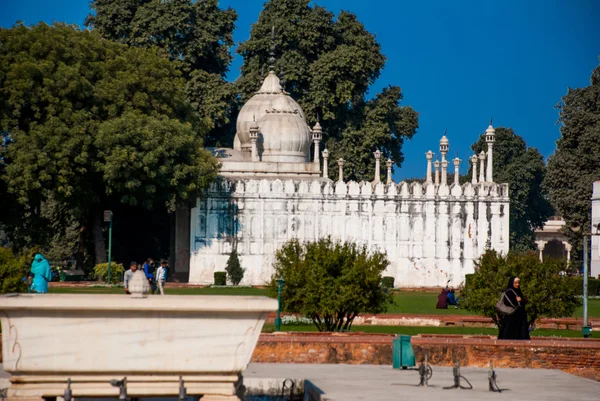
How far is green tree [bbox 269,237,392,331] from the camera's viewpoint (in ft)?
86.4

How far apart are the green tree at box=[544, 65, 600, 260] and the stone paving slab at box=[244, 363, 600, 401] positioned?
35.8 meters

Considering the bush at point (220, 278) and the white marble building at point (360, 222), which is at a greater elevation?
the white marble building at point (360, 222)

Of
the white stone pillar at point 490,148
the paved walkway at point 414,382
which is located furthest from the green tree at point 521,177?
the paved walkway at point 414,382

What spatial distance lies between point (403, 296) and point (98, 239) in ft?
38.7

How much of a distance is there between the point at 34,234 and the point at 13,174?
305 centimetres

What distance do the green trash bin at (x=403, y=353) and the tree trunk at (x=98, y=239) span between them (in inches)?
1074

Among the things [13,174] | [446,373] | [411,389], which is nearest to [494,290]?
[446,373]

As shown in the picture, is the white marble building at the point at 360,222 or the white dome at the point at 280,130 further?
the white dome at the point at 280,130

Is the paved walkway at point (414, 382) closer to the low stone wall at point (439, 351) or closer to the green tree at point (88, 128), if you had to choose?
the low stone wall at point (439, 351)

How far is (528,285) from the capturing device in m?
27.6

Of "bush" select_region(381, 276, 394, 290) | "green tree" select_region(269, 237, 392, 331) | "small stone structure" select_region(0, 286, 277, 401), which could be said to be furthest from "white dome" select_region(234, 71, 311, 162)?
"small stone structure" select_region(0, 286, 277, 401)

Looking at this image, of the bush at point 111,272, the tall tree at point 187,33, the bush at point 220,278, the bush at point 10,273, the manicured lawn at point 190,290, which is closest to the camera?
the bush at point 10,273

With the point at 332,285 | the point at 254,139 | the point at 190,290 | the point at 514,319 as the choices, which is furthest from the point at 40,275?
the point at 254,139

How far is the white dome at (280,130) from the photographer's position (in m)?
53.7
